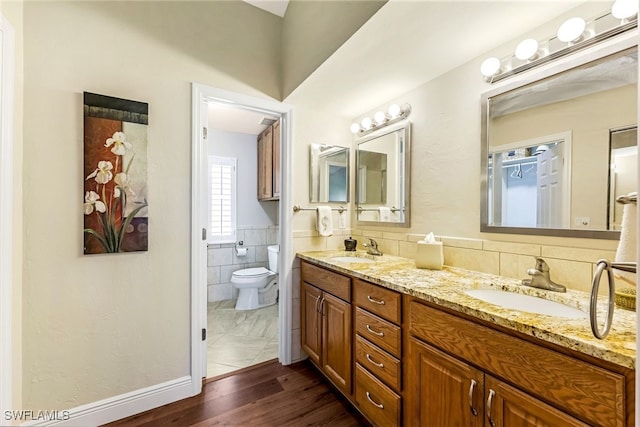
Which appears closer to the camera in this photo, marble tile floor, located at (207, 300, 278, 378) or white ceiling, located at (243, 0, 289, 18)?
white ceiling, located at (243, 0, 289, 18)

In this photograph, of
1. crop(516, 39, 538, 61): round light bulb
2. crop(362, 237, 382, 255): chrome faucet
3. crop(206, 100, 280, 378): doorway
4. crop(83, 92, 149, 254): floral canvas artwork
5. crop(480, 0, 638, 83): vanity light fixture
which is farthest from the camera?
crop(206, 100, 280, 378): doorway

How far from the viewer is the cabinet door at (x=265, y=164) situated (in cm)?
327

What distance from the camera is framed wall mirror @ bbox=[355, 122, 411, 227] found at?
1924 millimetres

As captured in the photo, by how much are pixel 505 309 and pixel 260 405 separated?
154 centimetres

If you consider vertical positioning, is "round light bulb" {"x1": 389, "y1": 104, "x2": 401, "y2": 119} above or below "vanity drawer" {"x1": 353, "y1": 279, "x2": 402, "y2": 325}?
above

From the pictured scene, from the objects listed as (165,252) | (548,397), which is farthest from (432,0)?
(165,252)

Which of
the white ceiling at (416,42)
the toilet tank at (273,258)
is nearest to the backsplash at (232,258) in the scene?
the toilet tank at (273,258)

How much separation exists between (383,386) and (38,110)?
229 centimetres

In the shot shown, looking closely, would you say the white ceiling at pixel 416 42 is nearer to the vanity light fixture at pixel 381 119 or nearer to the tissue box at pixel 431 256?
the vanity light fixture at pixel 381 119

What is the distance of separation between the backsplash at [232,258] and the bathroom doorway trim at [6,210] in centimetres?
224

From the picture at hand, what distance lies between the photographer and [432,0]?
1.09 m

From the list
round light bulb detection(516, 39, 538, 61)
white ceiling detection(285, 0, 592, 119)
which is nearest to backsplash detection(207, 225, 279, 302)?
white ceiling detection(285, 0, 592, 119)

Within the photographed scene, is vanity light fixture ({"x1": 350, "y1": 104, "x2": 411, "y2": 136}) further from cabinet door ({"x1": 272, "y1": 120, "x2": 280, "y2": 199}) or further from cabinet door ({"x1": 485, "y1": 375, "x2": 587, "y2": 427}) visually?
cabinet door ({"x1": 485, "y1": 375, "x2": 587, "y2": 427})

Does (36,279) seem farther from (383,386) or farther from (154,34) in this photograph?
(383,386)
